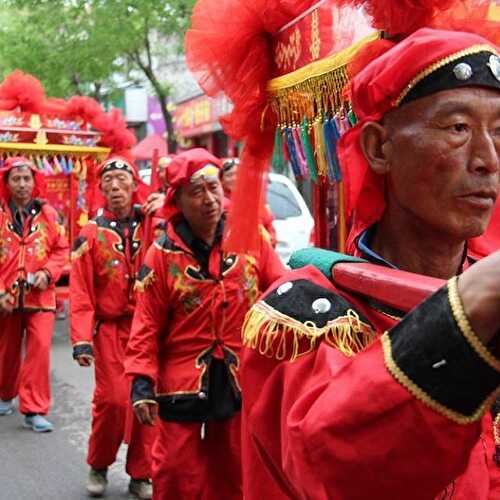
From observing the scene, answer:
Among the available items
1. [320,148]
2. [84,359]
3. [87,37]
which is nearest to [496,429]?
[320,148]

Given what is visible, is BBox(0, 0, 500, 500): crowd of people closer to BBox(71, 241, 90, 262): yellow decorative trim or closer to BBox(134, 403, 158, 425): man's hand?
BBox(134, 403, 158, 425): man's hand

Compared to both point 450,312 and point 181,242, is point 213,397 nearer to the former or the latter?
point 181,242

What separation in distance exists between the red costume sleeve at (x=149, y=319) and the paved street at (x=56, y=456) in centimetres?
157

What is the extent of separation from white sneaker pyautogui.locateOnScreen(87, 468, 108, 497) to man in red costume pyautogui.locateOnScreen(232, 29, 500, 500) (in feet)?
13.7

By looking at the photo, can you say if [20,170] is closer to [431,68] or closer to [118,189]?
[118,189]

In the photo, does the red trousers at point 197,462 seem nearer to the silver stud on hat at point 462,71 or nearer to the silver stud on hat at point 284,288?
the silver stud on hat at point 284,288

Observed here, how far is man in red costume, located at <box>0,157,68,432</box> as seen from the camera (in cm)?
768

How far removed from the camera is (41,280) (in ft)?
26.2

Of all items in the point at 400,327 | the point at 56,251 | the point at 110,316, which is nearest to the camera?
the point at 400,327

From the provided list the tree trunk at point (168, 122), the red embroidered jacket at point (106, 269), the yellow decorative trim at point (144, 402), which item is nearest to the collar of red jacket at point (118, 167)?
the red embroidered jacket at point (106, 269)

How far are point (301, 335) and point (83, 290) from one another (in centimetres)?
482

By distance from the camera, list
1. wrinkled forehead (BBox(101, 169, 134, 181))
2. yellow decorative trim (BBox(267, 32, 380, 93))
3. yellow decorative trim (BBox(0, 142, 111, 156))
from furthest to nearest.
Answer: yellow decorative trim (BBox(0, 142, 111, 156)) → wrinkled forehead (BBox(101, 169, 134, 181)) → yellow decorative trim (BBox(267, 32, 380, 93))

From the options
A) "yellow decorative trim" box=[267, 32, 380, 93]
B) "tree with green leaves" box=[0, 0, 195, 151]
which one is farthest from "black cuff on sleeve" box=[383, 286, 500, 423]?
"tree with green leaves" box=[0, 0, 195, 151]

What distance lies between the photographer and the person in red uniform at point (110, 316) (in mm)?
5883
